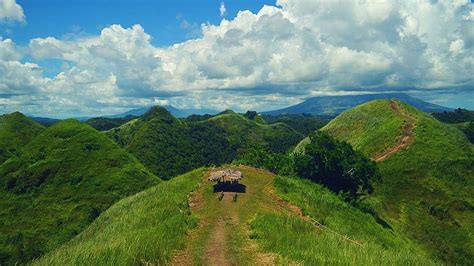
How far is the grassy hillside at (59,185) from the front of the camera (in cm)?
8069

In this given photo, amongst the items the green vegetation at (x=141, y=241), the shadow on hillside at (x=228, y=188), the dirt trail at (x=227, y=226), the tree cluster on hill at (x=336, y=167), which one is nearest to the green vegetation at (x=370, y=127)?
the tree cluster on hill at (x=336, y=167)

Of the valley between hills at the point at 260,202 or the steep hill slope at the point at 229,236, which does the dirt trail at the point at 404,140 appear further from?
the steep hill slope at the point at 229,236

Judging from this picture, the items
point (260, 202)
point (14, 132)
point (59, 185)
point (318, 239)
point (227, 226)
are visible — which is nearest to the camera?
point (318, 239)

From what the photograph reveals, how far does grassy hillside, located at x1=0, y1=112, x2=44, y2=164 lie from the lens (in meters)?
135

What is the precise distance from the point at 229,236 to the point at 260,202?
11.5 metres

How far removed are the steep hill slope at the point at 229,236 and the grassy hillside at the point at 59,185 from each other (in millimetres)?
50421

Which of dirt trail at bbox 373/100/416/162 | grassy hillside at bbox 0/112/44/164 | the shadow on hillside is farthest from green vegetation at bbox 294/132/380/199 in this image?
grassy hillside at bbox 0/112/44/164

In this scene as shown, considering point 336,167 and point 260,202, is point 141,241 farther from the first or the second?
point 336,167

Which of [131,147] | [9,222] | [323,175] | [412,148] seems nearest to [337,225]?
[323,175]

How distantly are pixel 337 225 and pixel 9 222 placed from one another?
263 feet

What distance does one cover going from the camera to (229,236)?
23.2 metres

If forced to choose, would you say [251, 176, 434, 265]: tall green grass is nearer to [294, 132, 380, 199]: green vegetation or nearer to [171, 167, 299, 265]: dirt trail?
[171, 167, 299, 265]: dirt trail

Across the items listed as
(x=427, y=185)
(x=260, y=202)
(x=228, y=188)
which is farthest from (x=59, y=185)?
(x=427, y=185)

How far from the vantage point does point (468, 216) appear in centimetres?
6794
